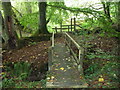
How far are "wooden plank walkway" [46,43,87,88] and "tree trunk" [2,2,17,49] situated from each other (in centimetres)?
475

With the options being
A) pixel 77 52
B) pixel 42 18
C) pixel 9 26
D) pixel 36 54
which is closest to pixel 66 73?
pixel 77 52

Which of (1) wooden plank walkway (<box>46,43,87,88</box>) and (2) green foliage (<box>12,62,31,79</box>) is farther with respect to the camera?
(2) green foliage (<box>12,62,31,79</box>)

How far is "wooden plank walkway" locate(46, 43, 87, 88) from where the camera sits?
4867 millimetres

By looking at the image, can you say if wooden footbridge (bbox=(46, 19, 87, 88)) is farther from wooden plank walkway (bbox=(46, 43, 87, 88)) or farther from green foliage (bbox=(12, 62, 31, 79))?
green foliage (bbox=(12, 62, 31, 79))

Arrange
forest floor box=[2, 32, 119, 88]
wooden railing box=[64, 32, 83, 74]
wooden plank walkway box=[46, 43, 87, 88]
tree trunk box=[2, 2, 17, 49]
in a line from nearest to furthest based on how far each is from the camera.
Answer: wooden plank walkway box=[46, 43, 87, 88]
wooden railing box=[64, 32, 83, 74]
forest floor box=[2, 32, 119, 88]
tree trunk box=[2, 2, 17, 49]

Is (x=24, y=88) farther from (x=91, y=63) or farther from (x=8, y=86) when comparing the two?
(x=91, y=63)

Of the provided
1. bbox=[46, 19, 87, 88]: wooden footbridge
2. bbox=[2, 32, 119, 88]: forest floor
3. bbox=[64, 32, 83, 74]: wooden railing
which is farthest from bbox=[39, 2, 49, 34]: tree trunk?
bbox=[46, 19, 87, 88]: wooden footbridge

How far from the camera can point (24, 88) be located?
17.5ft

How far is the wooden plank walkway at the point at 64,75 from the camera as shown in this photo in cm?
487

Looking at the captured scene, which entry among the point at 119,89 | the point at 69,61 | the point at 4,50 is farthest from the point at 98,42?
the point at 4,50

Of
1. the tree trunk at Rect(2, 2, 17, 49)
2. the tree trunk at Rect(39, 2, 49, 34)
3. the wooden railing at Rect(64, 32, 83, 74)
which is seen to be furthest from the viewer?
the tree trunk at Rect(39, 2, 49, 34)

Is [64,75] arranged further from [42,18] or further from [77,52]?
[42,18]

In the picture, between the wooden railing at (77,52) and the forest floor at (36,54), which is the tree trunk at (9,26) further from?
the wooden railing at (77,52)

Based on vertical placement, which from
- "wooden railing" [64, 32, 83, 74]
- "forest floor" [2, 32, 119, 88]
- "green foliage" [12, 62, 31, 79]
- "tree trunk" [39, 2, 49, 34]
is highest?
"tree trunk" [39, 2, 49, 34]
